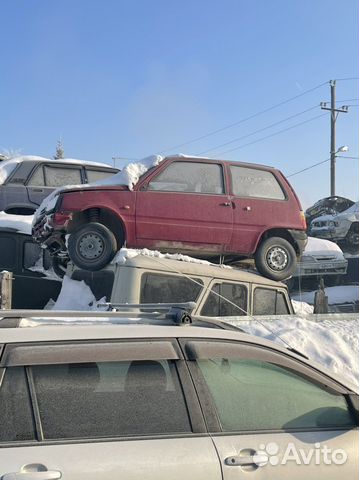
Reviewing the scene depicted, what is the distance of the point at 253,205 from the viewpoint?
287 inches

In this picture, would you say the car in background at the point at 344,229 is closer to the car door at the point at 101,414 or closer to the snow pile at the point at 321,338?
the snow pile at the point at 321,338

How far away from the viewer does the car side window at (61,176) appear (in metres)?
10.0

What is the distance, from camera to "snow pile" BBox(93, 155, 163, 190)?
6.99 metres

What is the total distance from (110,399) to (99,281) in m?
3.93

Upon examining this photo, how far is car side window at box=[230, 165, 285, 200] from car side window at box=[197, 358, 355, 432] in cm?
485

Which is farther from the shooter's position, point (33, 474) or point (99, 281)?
→ point (99, 281)

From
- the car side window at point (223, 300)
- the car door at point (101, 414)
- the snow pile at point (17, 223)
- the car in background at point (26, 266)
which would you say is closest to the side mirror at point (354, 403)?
the car door at point (101, 414)

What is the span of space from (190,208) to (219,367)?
15.1ft

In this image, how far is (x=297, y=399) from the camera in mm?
2590

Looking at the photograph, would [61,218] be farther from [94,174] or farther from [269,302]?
[94,174]

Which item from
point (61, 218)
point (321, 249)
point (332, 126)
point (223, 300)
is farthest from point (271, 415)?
point (332, 126)

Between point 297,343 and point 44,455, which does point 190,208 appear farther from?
point 44,455

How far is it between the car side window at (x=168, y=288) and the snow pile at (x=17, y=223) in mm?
2714

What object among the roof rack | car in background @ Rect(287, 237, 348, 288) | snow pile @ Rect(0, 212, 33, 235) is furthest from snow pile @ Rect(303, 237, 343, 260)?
the roof rack
